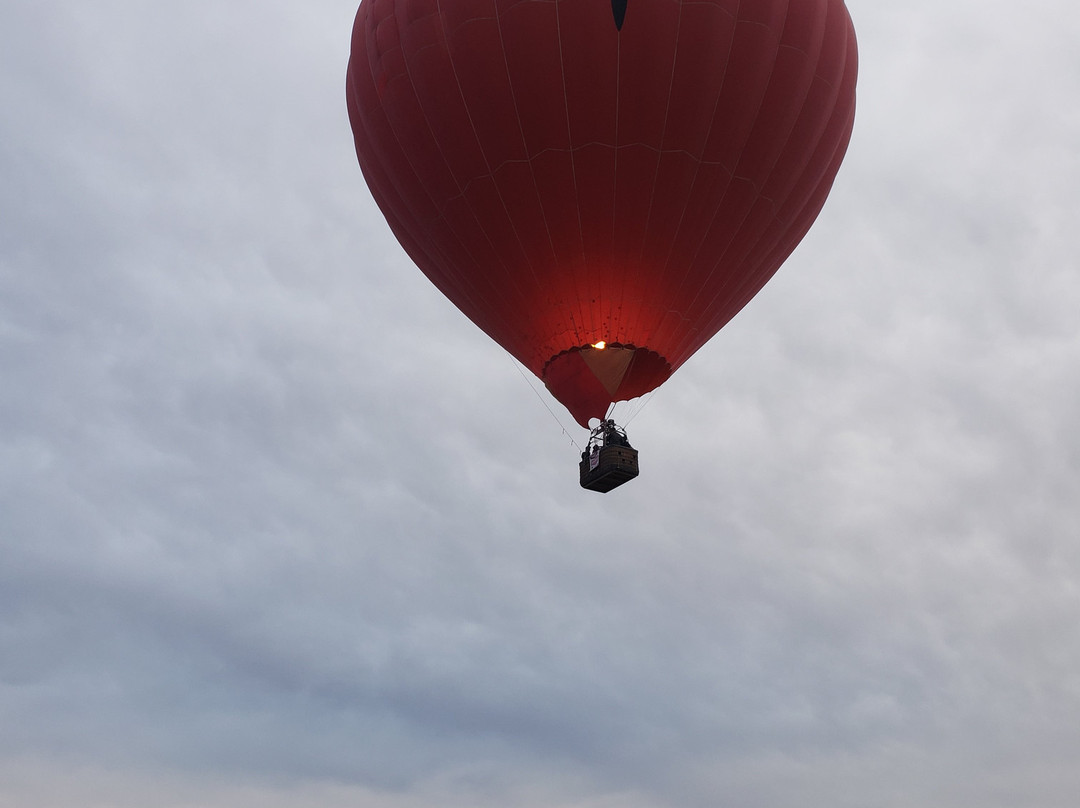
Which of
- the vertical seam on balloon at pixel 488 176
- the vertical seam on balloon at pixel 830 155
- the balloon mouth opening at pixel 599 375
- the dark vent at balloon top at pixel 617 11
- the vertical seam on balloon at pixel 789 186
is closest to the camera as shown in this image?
the dark vent at balloon top at pixel 617 11

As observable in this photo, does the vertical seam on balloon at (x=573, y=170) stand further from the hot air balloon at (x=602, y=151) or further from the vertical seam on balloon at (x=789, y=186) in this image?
the vertical seam on balloon at (x=789, y=186)

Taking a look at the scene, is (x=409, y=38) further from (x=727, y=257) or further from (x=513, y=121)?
(x=727, y=257)

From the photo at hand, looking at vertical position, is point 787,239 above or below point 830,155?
below

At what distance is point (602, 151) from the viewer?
703 inches

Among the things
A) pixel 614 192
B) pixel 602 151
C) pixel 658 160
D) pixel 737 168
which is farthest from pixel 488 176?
pixel 737 168

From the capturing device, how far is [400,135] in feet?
62.5

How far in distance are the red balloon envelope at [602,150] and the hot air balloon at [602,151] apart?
0.10ft

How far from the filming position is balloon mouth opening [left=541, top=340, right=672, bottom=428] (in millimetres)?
18844

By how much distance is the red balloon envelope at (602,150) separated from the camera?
57.6 feet

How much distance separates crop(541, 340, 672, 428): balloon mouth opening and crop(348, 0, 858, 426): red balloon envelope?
28 mm

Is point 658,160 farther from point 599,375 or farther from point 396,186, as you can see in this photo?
point 396,186

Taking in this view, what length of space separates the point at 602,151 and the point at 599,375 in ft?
12.0

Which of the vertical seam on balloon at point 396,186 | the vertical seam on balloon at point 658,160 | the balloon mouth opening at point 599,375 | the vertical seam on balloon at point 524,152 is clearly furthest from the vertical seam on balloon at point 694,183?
the vertical seam on balloon at point 396,186

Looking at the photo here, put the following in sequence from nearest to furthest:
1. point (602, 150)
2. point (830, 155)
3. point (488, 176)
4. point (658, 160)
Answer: point (602, 150), point (658, 160), point (488, 176), point (830, 155)
